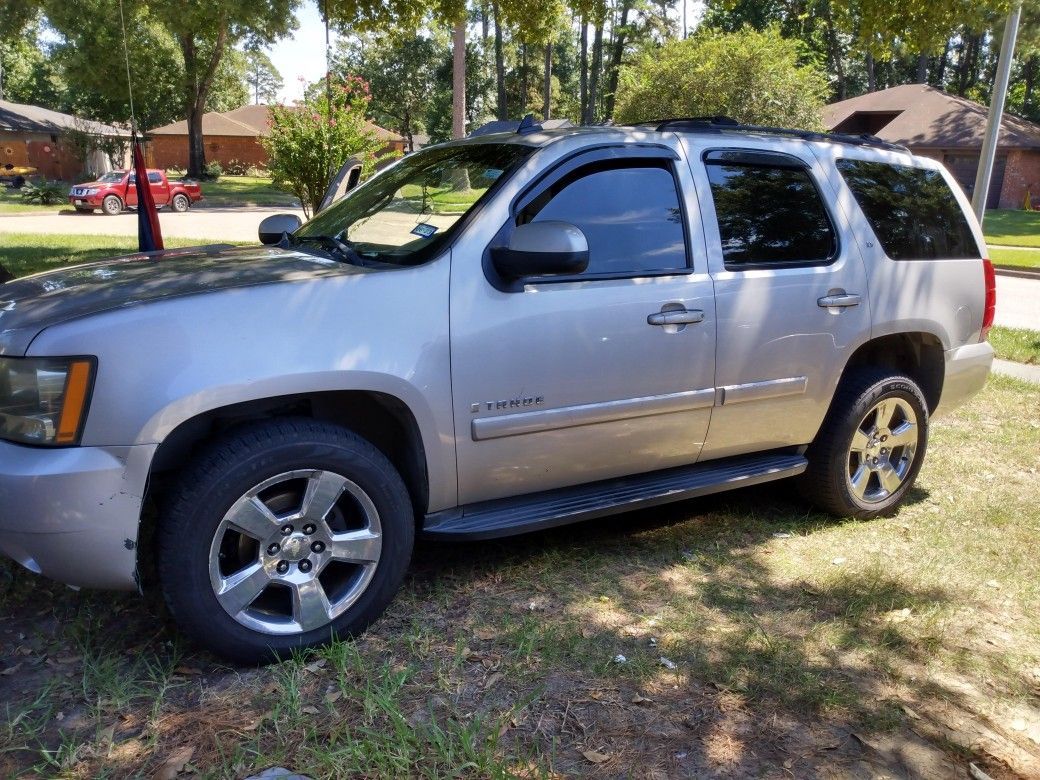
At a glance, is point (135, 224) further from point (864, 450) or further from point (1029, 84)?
point (1029, 84)

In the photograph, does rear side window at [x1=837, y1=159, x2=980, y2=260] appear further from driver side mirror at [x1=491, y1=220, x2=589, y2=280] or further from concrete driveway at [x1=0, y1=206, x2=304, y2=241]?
concrete driveway at [x1=0, y1=206, x2=304, y2=241]

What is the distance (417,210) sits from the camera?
3.98 m

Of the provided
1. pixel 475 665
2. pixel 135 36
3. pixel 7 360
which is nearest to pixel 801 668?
pixel 475 665

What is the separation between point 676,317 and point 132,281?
2.13 m

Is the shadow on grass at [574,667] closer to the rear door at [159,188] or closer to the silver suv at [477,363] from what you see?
the silver suv at [477,363]

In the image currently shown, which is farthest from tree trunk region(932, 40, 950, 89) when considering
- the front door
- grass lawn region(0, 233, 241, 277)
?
the front door

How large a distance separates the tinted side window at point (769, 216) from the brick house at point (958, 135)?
34366 mm

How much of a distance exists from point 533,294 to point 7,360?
182 cm

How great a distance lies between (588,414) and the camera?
3.68 meters

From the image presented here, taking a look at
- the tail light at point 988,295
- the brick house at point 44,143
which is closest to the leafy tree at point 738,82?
the tail light at point 988,295

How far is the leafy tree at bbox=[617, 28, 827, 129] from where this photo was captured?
87.5ft

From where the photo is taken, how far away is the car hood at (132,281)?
2996mm

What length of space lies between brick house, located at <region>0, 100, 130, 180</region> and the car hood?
46582mm

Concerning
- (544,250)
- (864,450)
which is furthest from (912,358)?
(544,250)
